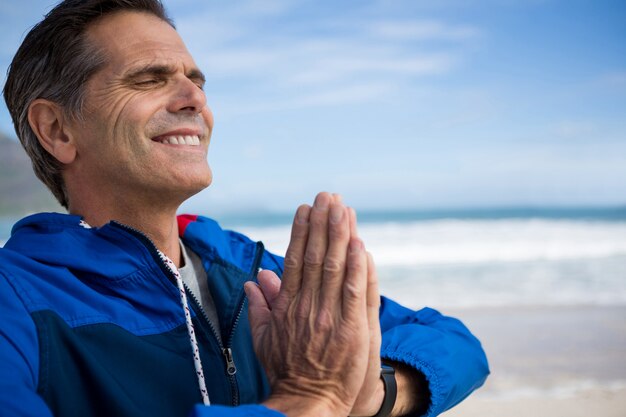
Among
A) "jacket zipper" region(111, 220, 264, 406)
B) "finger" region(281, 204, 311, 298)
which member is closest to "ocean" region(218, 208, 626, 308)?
"jacket zipper" region(111, 220, 264, 406)

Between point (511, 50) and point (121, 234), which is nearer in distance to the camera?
point (121, 234)

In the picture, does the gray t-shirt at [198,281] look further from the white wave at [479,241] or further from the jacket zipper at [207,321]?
the white wave at [479,241]

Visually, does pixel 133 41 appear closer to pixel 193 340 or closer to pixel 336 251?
pixel 193 340

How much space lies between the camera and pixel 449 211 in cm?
2339

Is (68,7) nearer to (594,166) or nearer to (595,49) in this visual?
(595,49)

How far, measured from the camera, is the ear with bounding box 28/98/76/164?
1.56m

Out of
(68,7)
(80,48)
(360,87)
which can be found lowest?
(80,48)

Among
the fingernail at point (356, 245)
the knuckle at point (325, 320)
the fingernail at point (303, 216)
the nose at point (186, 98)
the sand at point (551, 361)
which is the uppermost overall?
the nose at point (186, 98)

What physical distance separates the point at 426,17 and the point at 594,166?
8.85 metres

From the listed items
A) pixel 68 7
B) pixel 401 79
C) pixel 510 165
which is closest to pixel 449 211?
pixel 510 165

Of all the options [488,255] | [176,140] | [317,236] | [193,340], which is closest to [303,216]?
[317,236]

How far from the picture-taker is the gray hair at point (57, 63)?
154 centimetres

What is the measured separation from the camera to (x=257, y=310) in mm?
1181

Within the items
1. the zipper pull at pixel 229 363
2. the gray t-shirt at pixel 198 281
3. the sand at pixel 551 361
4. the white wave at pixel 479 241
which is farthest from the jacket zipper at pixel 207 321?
the white wave at pixel 479 241
